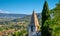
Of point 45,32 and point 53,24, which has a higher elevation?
point 53,24

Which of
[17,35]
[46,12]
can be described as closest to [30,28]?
[46,12]

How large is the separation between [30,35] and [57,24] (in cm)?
3423

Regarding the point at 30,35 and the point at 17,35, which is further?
the point at 17,35

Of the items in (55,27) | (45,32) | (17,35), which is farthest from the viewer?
(17,35)

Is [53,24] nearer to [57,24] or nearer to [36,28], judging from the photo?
[57,24]

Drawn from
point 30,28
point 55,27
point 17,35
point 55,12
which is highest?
point 55,12

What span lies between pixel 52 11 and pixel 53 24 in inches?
34.3

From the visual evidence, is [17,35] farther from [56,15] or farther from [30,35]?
[56,15]

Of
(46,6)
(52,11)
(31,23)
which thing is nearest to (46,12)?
(46,6)

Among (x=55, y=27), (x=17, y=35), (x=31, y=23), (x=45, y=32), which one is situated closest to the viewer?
(x=55, y=27)

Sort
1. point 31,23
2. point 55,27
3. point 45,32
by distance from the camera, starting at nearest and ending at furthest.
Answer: point 55,27
point 45,32
point 31,23

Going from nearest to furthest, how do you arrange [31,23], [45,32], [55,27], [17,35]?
1. [55,27]
2. [45,32]
3. [31,23]
4. [17,35]

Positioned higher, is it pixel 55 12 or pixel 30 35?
pixel 55 12

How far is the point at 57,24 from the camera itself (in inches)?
477
